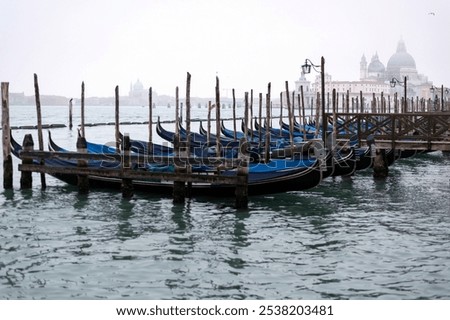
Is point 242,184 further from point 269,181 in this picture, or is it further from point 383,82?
point 383,82

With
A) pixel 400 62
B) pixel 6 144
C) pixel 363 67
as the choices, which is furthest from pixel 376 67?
pixel 6 144

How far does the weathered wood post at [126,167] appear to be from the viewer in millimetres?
11352

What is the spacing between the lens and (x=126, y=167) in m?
11.4

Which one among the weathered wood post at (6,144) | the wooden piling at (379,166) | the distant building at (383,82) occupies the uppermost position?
the distant building at (383,82)

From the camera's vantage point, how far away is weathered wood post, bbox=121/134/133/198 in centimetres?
1135

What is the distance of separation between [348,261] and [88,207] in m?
4.95

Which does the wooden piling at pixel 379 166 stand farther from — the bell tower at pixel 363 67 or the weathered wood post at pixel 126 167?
the bell tower at pixel 363 67

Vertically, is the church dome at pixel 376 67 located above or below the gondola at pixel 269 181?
above

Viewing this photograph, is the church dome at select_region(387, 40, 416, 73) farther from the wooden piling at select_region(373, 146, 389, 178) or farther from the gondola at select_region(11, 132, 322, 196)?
the gondola at select_region(11, 132, 322, 196)

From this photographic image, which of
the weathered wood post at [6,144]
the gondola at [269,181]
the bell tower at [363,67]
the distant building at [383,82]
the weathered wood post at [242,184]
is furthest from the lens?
the bell tower at [363,67]

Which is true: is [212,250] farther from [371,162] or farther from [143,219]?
[371,162]

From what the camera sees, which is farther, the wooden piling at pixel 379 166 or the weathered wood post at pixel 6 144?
the wooden piling at pixel 379 166

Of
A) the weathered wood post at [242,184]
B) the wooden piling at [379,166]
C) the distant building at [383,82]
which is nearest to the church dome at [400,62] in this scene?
the distant building at [383,82]

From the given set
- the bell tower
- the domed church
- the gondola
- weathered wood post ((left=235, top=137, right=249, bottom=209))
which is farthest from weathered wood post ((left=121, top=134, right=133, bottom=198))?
the bell tower
